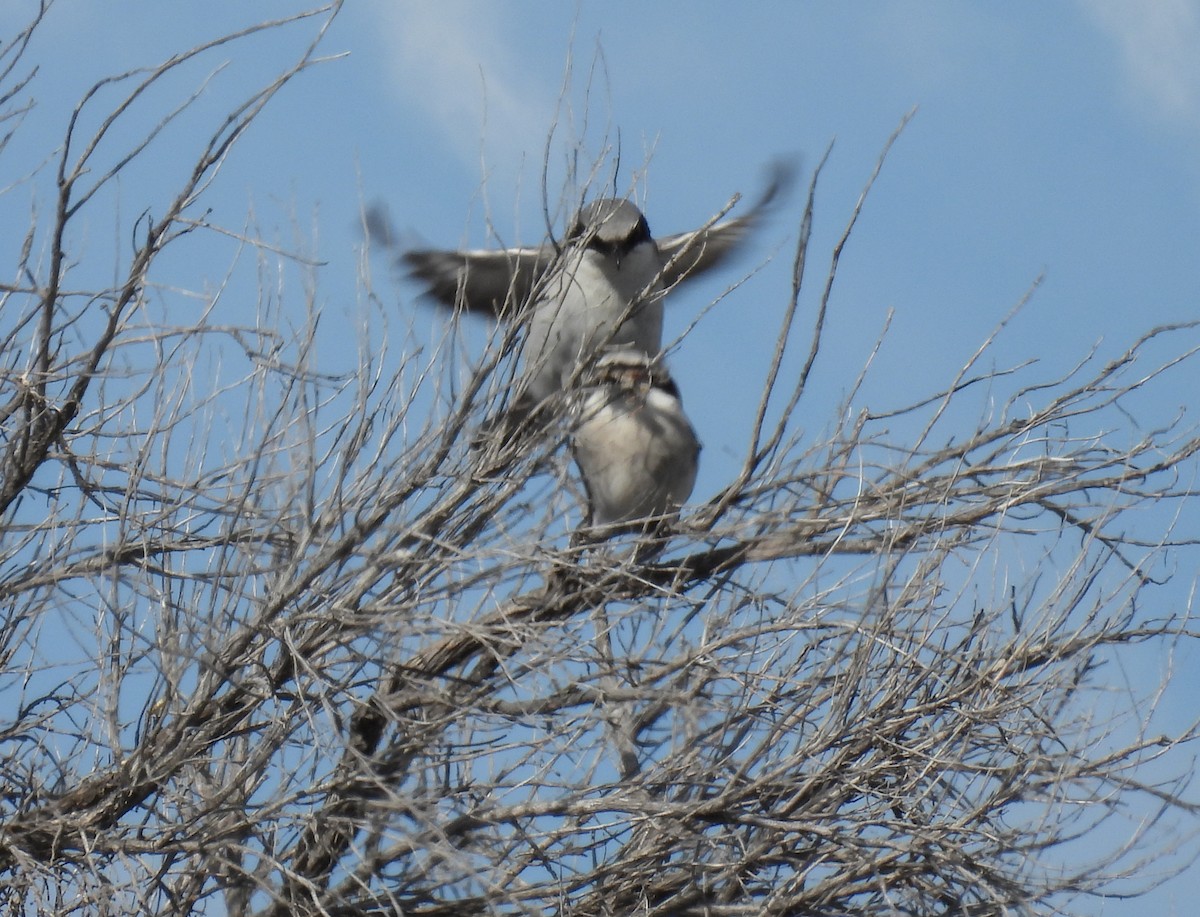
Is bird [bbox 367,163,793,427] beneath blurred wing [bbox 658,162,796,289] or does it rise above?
beneath

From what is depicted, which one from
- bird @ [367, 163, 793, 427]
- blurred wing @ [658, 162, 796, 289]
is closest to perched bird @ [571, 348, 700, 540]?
bird @ [367, 163, 793, 427]

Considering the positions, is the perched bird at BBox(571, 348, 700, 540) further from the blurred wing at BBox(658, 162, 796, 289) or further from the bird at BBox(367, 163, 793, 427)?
the blurred wing at BBox(658, 162, 796, 289)

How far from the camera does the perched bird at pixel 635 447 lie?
6098 millimetres

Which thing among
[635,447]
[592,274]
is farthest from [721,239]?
→ [635,447]

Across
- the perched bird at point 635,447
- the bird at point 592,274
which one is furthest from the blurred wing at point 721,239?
the perched bird at point 635,447

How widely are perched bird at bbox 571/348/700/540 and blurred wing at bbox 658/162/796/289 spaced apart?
123 cm

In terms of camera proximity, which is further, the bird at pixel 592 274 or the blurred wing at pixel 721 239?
the blurred wing at pixel 721 239

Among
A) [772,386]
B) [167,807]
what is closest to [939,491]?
[772,386]

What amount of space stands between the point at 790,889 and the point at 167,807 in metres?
2.31

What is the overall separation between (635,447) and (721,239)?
6.54ft

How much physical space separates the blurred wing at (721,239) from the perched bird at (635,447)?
4.04 ft

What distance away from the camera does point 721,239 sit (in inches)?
304

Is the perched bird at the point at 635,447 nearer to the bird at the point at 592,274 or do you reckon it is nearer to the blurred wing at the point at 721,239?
the bird at the point at 592,274

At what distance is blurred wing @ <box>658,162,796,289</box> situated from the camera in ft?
24.0
